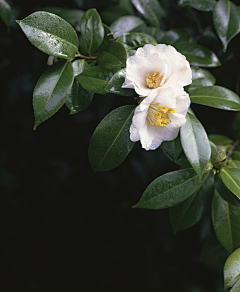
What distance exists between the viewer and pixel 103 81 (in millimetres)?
605

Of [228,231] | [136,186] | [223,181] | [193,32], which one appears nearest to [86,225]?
[136,186]

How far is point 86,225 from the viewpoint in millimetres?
1600

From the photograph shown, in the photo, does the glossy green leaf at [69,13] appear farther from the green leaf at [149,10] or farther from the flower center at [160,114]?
the flower center at [160,114]

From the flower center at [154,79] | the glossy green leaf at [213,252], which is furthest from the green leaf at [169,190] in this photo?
the glossy green leaf at [213,252]

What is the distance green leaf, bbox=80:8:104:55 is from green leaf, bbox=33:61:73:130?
113 millimetres

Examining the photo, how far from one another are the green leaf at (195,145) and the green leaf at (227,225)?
0.24m

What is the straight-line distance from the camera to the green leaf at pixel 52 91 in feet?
1.86

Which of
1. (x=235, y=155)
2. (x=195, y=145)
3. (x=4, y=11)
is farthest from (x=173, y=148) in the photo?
(x=4, y=11)

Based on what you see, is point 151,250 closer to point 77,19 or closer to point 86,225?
point 86,225

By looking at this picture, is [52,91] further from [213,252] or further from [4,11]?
[213,252]

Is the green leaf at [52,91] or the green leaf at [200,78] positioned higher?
the green leaf at [52,91]

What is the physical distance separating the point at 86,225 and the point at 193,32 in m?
1.29

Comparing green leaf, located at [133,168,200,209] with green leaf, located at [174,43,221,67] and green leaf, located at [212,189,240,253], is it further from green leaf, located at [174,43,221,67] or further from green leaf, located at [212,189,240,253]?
green leaf, located at [174,43,221,67]

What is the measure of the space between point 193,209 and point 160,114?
364 millimetres
